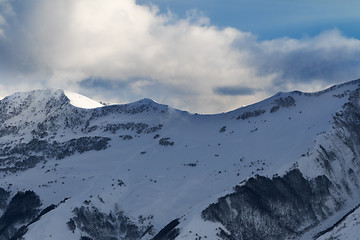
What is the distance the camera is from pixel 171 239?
19988 centimetres

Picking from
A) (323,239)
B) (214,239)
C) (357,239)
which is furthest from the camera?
(214,239)

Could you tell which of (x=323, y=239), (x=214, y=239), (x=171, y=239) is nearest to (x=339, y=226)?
(x=323, y=239)

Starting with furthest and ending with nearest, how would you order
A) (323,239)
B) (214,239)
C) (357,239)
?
(214,239) < (323,239) < (357,239)

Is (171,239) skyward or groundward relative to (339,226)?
skyward

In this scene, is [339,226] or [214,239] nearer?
[339,226]

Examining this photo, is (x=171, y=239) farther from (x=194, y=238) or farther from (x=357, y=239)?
(x=357, y=239)

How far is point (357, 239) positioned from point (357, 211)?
18.3 metres

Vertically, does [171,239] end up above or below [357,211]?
above

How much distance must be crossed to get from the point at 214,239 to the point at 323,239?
121 ft

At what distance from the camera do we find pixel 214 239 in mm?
199375

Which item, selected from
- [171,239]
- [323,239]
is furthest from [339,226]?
[171,239]

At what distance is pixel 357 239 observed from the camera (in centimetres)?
17300

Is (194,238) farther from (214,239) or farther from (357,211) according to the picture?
(357,211)

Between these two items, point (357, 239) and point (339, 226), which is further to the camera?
point (339, 226)
